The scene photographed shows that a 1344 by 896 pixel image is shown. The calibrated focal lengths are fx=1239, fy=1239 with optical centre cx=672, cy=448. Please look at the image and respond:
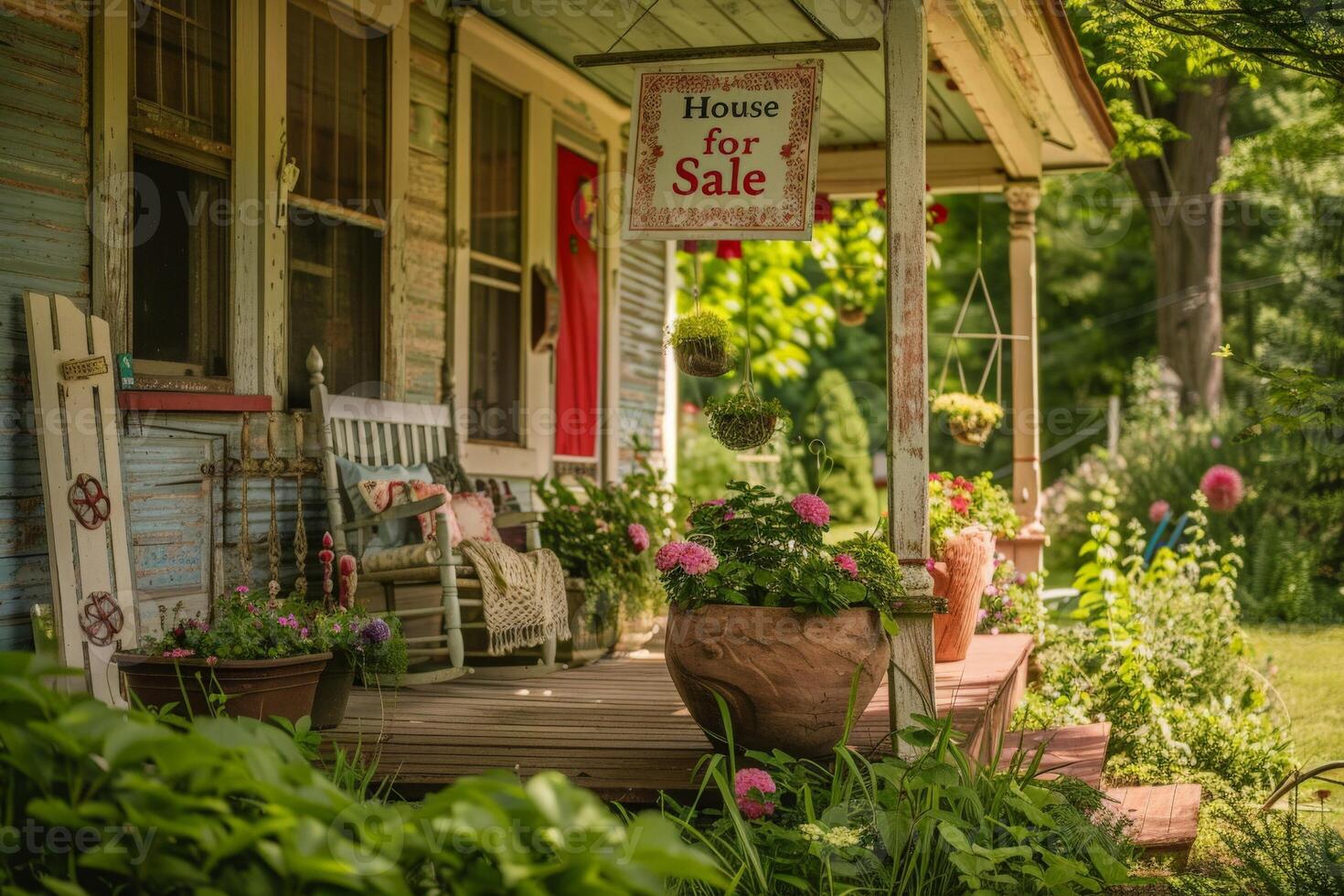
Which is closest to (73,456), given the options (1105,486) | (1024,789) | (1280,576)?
(1024,789)

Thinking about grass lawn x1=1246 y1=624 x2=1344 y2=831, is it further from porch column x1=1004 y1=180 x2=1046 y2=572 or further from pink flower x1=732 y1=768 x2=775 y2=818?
pink flower x1=732 y1=768 x2=775 y2=818

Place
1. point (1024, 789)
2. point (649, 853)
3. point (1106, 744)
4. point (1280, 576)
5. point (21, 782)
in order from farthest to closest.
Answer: point (1280, 576), point (1106, 744), point (1024, 789), point (21, 782), point (649, 853)

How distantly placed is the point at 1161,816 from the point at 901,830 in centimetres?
155

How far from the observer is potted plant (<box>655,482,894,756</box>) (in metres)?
3.28

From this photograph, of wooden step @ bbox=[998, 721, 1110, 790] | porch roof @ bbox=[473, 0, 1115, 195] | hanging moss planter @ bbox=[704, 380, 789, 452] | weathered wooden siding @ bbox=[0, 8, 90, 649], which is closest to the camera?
weathered wooden siding @ bbox=[0, 8, 90, 649]

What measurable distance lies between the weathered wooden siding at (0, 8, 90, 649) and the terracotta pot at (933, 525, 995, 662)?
3.30 meters

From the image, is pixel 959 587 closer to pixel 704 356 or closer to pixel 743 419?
pixel 743 419

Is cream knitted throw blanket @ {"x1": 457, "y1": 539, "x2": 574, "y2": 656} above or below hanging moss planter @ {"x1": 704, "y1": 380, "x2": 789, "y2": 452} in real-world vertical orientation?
below

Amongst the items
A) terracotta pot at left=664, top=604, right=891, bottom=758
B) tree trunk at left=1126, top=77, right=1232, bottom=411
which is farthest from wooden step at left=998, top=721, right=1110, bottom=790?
tree trunk at left=1126, top=77, right=1232, bottom=411

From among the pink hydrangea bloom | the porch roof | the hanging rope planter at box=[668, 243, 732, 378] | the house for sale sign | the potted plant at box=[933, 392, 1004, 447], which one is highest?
the porch roof

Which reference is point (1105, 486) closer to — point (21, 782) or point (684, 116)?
point (684, 116)

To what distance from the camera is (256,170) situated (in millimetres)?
4488

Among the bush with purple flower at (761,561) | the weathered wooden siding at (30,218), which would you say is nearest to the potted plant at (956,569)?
the bush with purple flower at (761,561)

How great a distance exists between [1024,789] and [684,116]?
2.19m
